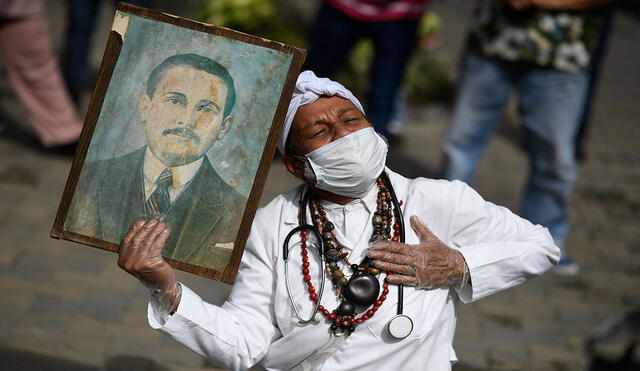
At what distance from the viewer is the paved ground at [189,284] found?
3787 mm

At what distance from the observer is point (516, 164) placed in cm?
645

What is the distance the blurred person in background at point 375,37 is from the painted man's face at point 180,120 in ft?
10.1

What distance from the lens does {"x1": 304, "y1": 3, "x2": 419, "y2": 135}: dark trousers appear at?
5168mm

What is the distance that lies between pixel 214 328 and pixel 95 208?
46 centimetres

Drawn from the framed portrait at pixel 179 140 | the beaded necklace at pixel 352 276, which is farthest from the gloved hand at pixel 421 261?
the framed portrait at pixel 179 140

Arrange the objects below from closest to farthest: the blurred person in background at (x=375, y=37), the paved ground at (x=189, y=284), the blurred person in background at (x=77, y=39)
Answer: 1. the paved ground at (x=189, y=284)
2. the blurred person in background at (x=375, y=37)
3. the blurred person in background at (x=77, y=39)

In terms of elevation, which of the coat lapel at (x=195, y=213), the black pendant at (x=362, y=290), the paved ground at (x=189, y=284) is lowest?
the paved ground at (x=189, y=284)

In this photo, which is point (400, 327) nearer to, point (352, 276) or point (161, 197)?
point (352, 276)

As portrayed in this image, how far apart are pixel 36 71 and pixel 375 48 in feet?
7.35

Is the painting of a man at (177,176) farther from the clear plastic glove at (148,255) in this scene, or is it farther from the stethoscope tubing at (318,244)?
the stethoscope tubing at (318,244)

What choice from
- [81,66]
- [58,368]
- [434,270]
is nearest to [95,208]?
[434,270]

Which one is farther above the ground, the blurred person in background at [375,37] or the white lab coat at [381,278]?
the blurred person in background at [375,37]

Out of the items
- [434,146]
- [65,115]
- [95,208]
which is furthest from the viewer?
[434,146]

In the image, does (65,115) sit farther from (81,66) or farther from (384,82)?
(384,82)
